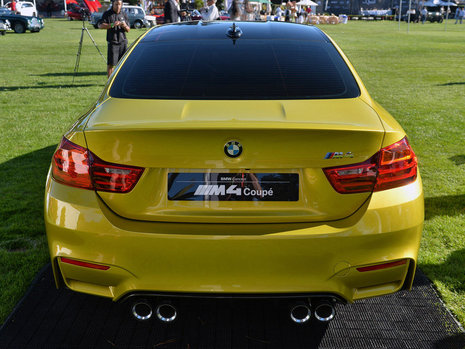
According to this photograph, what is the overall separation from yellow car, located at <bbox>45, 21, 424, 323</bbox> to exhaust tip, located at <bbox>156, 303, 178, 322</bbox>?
0.07 metres

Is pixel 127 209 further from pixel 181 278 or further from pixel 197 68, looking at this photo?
pixel 197 68

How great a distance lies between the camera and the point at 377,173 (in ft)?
7.70

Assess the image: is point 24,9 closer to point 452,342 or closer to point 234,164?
point 234,164

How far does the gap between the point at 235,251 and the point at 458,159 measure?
5.08 meters

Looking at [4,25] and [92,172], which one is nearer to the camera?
[92,172]

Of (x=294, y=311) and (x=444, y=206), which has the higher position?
(x=294, y=311)

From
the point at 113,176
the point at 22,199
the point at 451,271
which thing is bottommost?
the point at 22,199

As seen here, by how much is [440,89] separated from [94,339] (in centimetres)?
1152

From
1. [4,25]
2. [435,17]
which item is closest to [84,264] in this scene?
[4,25]

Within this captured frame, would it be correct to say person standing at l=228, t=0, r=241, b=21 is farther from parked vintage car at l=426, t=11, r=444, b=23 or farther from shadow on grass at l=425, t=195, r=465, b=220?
parked vintage car at l=426, t=11, r=444, b=23

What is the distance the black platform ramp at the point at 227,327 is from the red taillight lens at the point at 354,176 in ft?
2.38

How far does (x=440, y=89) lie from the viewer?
485 inches

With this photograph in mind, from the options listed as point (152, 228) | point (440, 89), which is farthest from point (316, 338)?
point (440, 89)

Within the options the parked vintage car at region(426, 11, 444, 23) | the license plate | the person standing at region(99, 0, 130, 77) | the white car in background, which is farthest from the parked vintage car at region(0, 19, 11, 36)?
the parked vintage car at region(426, 11, 444, 23)
